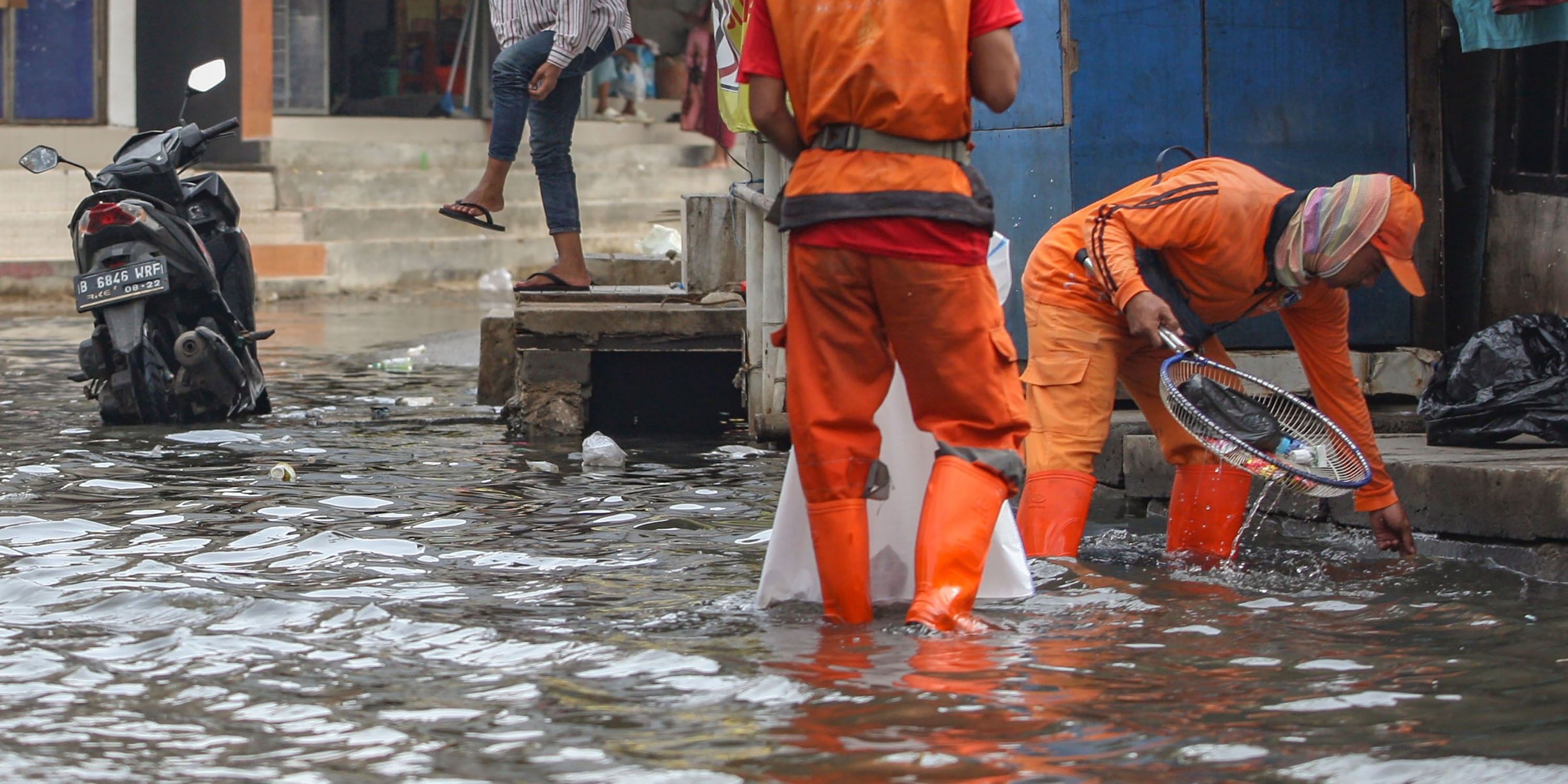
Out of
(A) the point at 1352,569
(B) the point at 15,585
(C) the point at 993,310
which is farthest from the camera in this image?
(A) the point at 1352,569

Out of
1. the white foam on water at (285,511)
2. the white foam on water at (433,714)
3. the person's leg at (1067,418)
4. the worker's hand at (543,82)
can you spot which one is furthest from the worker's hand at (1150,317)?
the worker's hand at (543,82)

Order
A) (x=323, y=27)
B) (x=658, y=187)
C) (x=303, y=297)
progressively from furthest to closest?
(x=658, y=187)
(x=323, y=27)
(x=303, y=297)

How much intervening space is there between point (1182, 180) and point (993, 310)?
1032mm

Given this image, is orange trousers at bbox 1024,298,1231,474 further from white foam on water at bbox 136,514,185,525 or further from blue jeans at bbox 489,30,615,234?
blue jeans at bbox 489,30,615,234

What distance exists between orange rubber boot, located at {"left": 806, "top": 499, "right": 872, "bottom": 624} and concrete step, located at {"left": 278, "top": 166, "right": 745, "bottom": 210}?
514 inches

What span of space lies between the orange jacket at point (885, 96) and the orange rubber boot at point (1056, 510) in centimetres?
116

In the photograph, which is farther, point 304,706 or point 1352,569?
point 1352,569

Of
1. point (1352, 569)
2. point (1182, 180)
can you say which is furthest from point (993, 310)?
point (1352, 569)

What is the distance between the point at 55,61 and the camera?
52.3 ft

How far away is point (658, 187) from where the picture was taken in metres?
20.5

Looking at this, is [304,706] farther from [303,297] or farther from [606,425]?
[303,297]

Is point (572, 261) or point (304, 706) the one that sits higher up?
point (572, 261)

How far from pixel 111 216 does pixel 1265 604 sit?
17.9ft

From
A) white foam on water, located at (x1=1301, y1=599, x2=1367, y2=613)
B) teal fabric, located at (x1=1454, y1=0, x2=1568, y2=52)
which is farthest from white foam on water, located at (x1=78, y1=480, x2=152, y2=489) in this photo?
teal fabric, located at (x1=1454, y1=0, x2=1568, y2=52)
